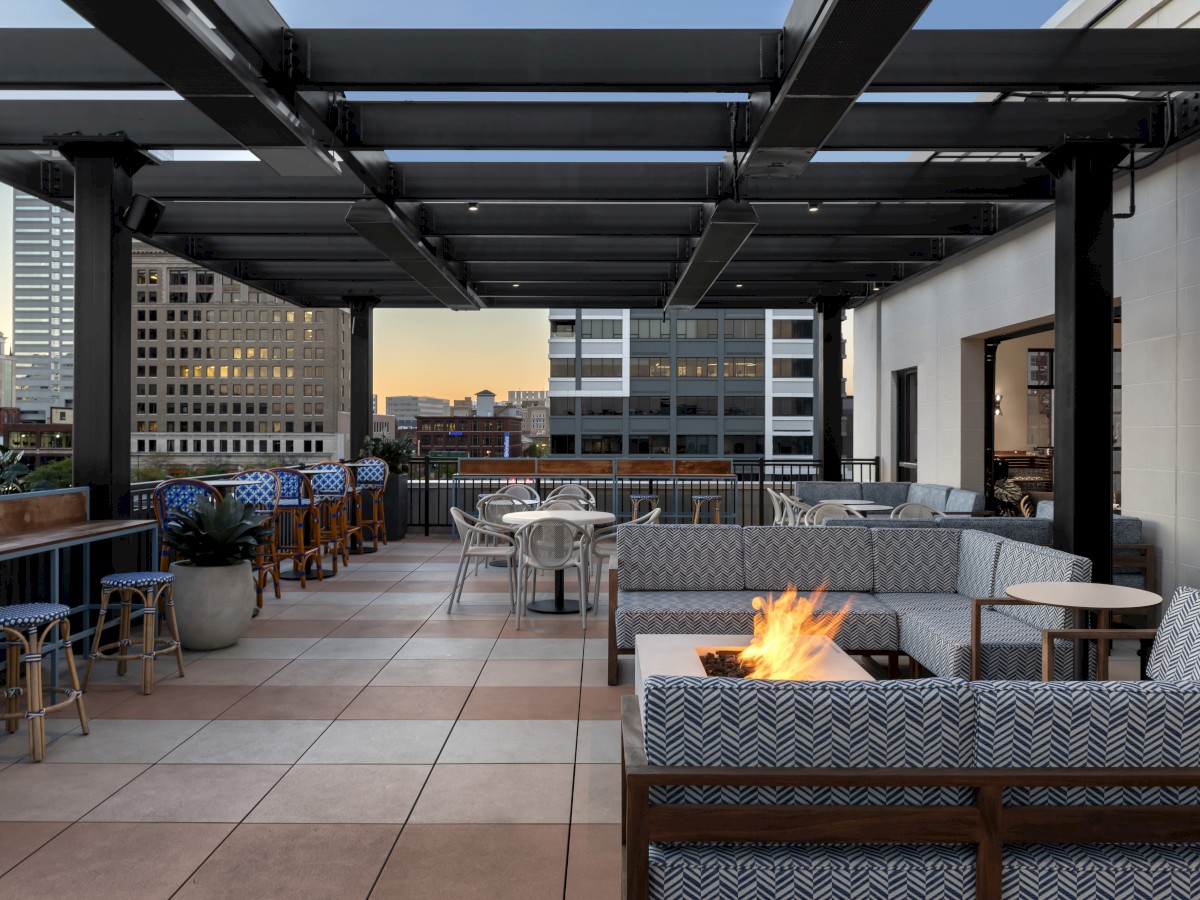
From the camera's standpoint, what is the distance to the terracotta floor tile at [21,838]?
2742mm

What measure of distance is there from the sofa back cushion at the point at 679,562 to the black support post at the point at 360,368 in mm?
7297

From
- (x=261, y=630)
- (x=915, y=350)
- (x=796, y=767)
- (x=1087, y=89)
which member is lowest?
(x=261, y=630)

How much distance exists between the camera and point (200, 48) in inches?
145

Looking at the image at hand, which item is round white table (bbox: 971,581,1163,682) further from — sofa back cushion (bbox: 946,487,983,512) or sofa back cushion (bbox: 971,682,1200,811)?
sofa back cushion (bbox: 946,487,983,512)

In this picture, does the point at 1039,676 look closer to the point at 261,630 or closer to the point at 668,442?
the point at 261,630

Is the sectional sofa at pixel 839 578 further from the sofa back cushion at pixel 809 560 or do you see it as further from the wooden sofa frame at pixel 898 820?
the wooden sofa frame at pixel 898 820

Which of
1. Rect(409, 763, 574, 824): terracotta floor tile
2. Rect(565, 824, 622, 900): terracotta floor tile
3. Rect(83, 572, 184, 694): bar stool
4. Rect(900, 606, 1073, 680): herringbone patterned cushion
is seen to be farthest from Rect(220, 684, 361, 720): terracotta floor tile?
Rect(900, 606, 1073, 680): herringbone patterned cushion

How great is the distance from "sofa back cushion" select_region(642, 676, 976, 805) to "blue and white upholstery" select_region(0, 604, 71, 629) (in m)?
3.18

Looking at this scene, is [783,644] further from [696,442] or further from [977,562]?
[696,442]

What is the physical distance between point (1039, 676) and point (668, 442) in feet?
217

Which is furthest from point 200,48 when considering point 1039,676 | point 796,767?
point 1039,676

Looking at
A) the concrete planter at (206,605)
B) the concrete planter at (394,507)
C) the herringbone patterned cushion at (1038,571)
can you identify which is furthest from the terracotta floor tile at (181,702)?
the concrete planter at (394,507)

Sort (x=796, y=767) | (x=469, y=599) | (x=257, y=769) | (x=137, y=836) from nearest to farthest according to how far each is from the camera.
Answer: (x=796, y=767) → (x=137, y=836) → (x=257, y=769) → (x=469, y=599)

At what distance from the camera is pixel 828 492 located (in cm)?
1045
